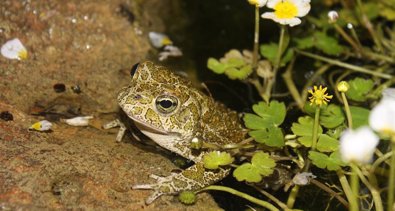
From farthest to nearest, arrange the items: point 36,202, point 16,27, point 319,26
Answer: point 319,26 → point 16,27 → point 36,202

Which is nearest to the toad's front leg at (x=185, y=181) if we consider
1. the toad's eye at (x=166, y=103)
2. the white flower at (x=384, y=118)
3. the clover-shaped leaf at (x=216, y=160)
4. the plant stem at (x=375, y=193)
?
the clover-shaped leaf at (x=216, y=160)

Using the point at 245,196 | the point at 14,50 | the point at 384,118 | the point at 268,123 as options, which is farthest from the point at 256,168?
the point at 14,50

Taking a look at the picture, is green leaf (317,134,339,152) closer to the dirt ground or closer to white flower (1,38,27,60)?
the dirt ground

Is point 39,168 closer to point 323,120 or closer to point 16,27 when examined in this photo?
point 16,27

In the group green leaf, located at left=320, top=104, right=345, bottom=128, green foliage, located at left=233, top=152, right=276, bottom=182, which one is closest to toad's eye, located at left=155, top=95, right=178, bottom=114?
green foliage, located at left=233, top=152, right=276, bottom=182

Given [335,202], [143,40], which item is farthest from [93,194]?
[143,40]

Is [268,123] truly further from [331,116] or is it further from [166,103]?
[166,103]
